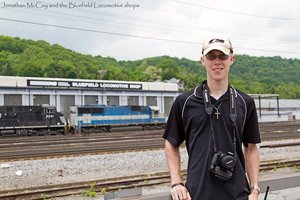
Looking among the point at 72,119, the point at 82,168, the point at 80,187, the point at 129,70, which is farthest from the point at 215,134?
the point at 129,70

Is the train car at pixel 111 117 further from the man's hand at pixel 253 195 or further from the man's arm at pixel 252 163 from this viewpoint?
the man's hand at pixel 253 195

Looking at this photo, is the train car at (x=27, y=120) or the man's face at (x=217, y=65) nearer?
the man's face at (x=217, y=65)

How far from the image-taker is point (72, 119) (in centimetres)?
4681

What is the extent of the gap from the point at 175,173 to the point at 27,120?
131 feet

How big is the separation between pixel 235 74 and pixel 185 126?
15894 centimetres

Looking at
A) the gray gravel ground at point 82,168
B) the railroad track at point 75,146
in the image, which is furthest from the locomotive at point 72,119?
the gray gravel ground at point 82,168

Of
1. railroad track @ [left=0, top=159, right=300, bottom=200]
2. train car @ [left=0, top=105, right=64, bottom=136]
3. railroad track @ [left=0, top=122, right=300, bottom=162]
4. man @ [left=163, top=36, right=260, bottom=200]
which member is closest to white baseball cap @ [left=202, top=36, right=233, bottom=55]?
man @ [left=163, top=36, right=260, bottom=200]

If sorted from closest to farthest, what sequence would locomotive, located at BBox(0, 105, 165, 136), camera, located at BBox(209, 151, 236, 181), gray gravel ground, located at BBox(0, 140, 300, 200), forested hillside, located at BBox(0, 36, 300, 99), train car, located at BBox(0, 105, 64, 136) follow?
camera, located at BBox(209, 151, 236, 181) < gray gravel ground, located at BBox(0, 140, 300, 200) < train car, located at BBox(0, 105, 64, 136) < locomotive, located at BBox(0, 105, 165, 136) < forested hillside, located at BBox(0, 36, 300, 99)

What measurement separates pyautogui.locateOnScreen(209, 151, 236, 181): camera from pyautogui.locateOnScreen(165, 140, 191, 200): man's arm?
0.26 meters

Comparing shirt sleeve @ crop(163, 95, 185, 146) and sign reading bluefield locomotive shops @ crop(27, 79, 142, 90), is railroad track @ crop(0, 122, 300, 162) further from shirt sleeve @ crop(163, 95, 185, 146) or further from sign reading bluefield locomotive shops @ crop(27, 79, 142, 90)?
sign reading bluefield locomotive shops @ crop(27, 79, 142, 90)

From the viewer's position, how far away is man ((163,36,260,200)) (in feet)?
9.13

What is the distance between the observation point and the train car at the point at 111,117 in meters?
46.0

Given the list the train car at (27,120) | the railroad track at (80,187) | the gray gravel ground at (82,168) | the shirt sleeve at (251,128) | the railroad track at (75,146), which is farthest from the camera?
the train car at (27,120)

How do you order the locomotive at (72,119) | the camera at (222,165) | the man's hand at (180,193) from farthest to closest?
the locomotive at (72,119)
the man's hand at (180,193)
the camera at (222,165)
